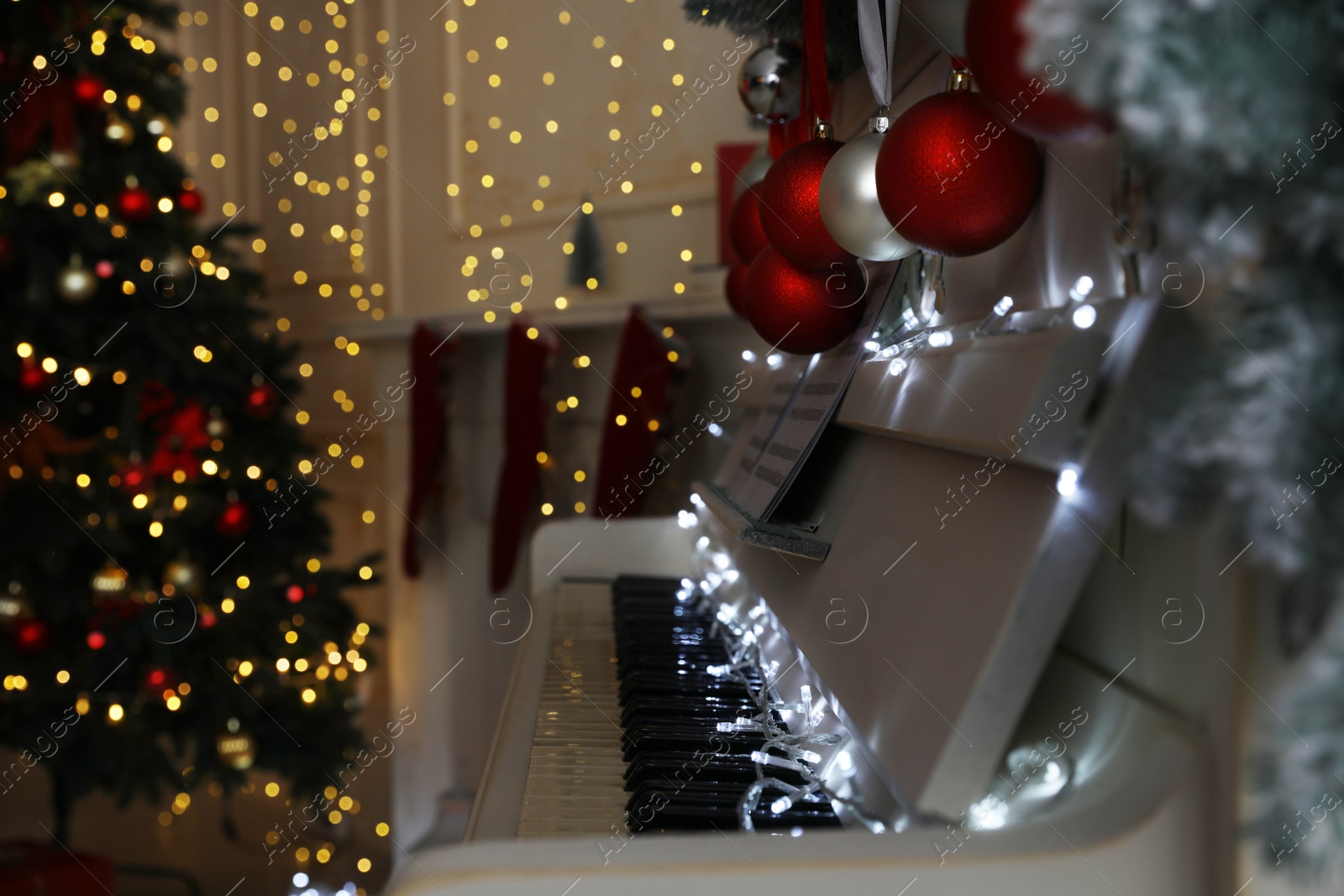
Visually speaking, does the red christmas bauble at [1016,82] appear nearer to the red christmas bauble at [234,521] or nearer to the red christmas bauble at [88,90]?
the red christmas bauble at [234,521]

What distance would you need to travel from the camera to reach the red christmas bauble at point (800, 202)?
945 mm

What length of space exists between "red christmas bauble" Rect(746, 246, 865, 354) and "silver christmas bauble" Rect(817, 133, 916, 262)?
0.64 feet

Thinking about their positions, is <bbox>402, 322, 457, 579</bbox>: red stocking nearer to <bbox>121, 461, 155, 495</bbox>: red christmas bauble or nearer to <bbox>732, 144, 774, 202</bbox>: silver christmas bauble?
<bbox>121, 461, 155, 495</bbox>: red christmas bauble

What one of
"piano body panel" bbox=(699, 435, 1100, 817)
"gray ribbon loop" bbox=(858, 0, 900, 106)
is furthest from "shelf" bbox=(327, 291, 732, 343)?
"piano body panel" bbox=(699, 435, 1100, 817)

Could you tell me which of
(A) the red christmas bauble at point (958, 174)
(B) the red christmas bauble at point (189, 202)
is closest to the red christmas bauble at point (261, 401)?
(B) the red christmas bauble at point (189, 202)

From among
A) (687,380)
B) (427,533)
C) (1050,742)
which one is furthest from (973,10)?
(427,533)

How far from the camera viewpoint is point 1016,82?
0.53 m

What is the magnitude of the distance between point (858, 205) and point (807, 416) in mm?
311

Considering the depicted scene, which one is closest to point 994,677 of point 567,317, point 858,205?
point 858,205

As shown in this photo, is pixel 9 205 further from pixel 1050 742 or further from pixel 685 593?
pixel 1050 742

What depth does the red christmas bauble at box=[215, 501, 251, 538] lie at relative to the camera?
2484 millimetres

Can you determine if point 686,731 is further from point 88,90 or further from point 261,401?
point 88,90

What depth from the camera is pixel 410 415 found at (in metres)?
2.82

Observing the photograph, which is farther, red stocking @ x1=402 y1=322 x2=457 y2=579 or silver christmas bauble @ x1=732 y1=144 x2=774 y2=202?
red stocking @ x1=402 y1=322 x2=457 y2=579
